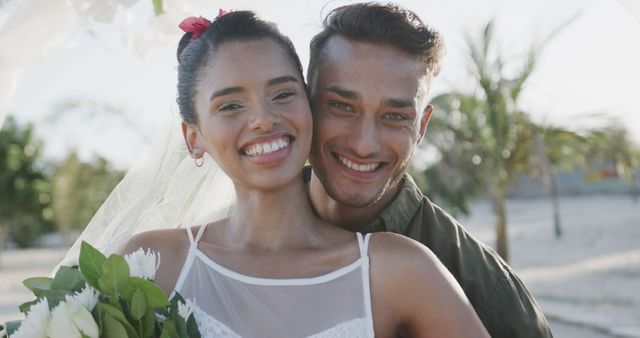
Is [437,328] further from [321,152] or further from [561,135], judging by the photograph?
[561,135]

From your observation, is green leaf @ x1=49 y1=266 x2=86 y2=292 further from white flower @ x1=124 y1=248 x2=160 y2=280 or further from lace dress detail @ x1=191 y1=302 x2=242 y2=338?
lace dress detail @ x1=191 y1=302 x2=242 y2=338

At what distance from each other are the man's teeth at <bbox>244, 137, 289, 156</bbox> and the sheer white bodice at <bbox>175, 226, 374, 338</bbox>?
414 millimetres

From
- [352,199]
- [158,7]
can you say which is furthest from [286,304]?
[158,7]

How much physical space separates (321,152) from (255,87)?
1.66 ft

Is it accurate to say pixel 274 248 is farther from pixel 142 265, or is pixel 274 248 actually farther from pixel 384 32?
pixel 384 32

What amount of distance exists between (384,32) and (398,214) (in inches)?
27.0

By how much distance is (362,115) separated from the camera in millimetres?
2924

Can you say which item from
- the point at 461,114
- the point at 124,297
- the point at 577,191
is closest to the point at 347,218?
the point at 124,297

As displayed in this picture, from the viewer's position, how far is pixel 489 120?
14039 millimetres

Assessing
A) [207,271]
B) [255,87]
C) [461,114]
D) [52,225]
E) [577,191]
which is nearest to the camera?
[255,87]

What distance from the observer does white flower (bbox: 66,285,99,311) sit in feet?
7.37

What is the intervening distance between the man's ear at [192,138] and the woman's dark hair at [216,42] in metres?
0.02

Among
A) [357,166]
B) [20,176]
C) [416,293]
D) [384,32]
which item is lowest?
[20,176]

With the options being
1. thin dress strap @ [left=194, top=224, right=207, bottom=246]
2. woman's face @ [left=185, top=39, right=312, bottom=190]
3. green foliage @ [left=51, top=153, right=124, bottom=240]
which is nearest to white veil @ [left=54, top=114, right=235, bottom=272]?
thin dress strap @ [left=194, top=224, right=207, bottom=246]
